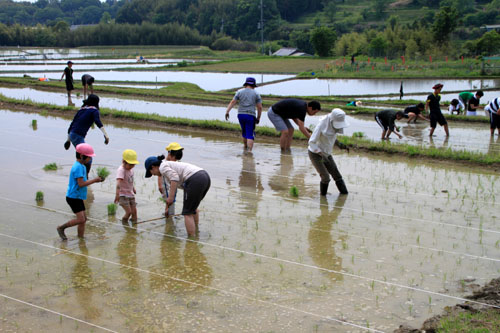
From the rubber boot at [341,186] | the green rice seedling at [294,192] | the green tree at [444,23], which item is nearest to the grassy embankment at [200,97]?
the rubber boot at [341,186]

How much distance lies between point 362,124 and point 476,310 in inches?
520

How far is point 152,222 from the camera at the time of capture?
7.94 metres

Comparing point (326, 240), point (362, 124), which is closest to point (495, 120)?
point (362, 124)

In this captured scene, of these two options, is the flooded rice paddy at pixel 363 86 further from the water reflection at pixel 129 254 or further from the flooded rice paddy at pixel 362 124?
the water reflection at pixel 129 254

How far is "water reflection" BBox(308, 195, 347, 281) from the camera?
6.26m

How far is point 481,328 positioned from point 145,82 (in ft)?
99.2

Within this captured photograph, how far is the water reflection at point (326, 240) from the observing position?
626 centimetres

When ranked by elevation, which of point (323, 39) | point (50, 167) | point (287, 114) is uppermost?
point (323, 39)

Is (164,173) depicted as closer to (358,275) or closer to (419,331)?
(358,275)

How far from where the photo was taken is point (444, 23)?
2089 inches

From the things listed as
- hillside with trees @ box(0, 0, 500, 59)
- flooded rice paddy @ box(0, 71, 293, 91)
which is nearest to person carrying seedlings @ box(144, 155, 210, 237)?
flooded rice paddy @ box(0, 71, 293, 91)

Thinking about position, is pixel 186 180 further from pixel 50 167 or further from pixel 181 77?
pixel 181 77

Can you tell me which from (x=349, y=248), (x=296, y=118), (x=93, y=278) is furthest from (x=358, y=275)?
(x=296, y=118)

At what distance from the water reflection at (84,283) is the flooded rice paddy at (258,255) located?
0.02 m
